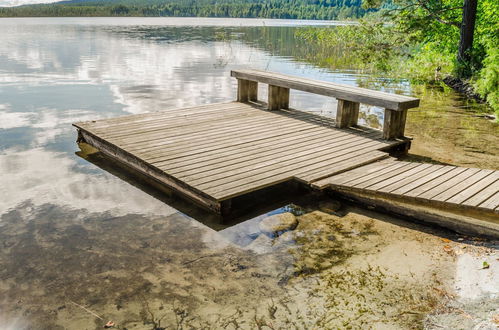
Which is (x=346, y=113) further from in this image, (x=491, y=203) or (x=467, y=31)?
(x=467, y=31)

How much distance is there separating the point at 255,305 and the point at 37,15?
4133 inches

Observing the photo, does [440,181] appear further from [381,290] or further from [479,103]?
[479,103]

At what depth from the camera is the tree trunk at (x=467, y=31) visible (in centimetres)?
1460

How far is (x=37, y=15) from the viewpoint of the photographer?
92688 mm

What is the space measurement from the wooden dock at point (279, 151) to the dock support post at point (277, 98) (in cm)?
2

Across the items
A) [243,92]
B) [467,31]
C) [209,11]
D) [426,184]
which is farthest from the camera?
[209,11]

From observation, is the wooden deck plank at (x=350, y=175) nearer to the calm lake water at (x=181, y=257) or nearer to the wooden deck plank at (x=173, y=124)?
the calm lake water at (x=181, y=257)

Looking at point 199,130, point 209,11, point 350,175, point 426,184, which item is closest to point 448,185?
point 426,184

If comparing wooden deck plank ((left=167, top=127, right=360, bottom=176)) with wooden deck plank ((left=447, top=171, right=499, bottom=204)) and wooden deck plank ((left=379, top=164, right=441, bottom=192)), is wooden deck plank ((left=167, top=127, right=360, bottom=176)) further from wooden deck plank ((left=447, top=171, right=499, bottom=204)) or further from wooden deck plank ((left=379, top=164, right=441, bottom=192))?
wooden deck plank ((left=447, top=171, right=499, bottom=204))

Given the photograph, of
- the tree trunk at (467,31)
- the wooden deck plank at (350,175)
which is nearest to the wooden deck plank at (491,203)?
the wooden deck plank at (350,175)

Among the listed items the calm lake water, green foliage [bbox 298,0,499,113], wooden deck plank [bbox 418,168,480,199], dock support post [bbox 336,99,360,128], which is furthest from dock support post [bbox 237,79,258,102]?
green foliage [bbox 298,0,499,113]

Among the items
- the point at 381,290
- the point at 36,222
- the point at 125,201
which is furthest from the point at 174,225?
the point at 381,290

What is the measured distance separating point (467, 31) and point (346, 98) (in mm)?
9813

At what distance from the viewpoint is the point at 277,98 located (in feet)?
30.8
